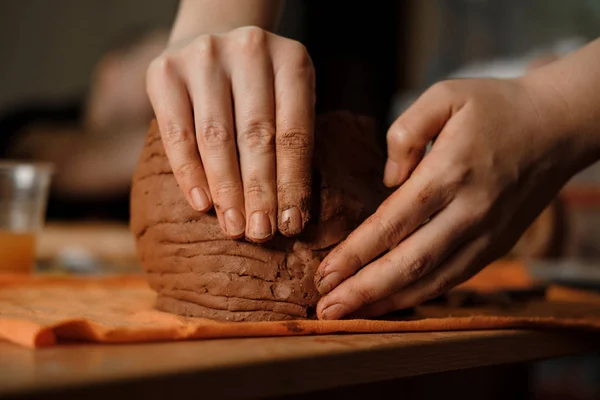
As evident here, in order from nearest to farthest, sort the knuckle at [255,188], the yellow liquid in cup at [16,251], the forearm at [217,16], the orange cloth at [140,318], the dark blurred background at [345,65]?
the orange cloth at [140,318]
the knuckle at [255,188]
the forearm at [217,16]
the yellow liquid in cup at [16,251]
the dark blurred background at [345,65]

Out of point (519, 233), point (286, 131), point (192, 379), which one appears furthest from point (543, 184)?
point (192, 379)

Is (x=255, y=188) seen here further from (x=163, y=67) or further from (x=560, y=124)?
(x=560, y=124)

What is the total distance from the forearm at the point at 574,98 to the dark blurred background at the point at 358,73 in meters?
2.38

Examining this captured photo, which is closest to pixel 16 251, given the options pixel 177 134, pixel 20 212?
pixel 20 212

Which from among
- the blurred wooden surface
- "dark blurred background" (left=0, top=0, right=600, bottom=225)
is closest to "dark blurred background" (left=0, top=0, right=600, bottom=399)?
"dark blurred background" (left=0, top=0, right=600, bottom=225)

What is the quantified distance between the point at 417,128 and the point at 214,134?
265mm

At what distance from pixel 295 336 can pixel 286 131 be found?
0.26 meters

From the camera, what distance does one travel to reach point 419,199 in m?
0.83

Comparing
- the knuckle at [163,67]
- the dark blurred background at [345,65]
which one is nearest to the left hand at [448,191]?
the knuckle at [163,67]

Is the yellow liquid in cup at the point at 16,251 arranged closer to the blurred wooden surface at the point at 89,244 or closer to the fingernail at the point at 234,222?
the blurred wooden surface at the point at 89,244

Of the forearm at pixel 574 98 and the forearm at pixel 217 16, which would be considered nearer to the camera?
the forearm at pixel 574 98

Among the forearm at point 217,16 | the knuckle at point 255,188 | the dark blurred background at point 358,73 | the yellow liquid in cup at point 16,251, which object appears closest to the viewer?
the knuckle at point 255,188

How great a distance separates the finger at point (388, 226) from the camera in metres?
0.83

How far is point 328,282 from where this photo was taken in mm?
854
